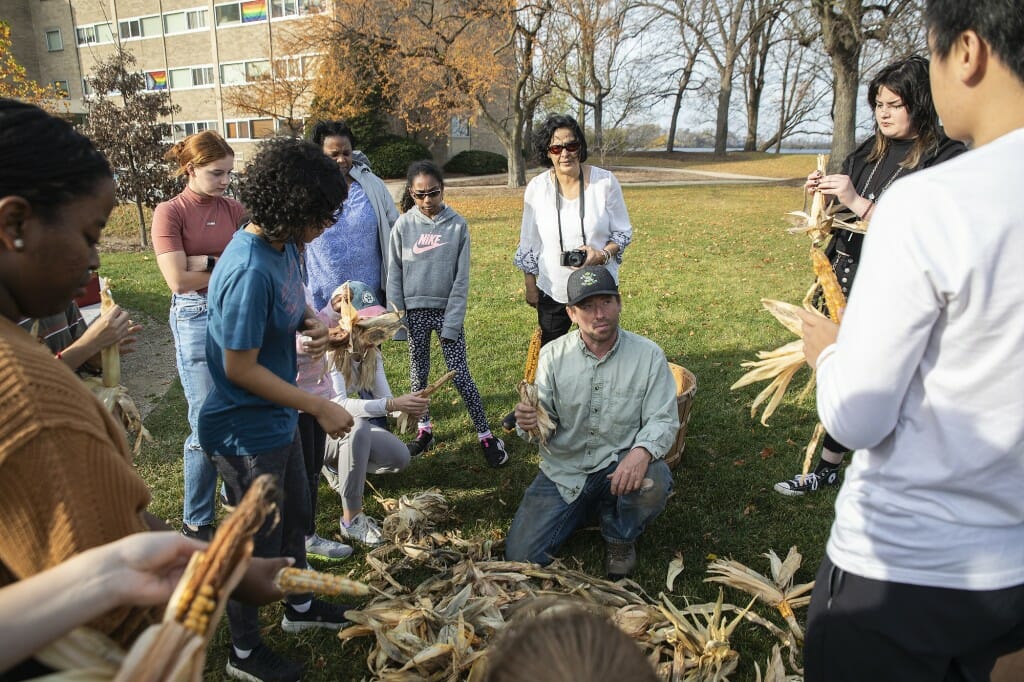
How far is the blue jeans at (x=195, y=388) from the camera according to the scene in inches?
152

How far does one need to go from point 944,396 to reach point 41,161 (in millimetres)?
1913

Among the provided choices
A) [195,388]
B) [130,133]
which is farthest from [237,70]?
[195,388]

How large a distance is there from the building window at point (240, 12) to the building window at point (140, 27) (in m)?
5.33

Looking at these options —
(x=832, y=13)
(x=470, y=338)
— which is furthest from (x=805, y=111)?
(x=470, y=338)

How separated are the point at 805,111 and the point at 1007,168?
59.8 meters

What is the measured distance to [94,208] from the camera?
1378mm

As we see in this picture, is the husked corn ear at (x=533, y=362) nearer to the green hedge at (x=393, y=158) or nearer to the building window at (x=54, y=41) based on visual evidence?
the green hedge at (x=393, y=158)

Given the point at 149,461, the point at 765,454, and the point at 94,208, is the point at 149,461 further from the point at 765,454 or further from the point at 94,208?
the point at 765,454

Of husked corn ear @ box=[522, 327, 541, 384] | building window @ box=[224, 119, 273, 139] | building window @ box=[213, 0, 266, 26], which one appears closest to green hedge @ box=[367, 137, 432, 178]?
building window @ box=[224, 119, 273, 139]

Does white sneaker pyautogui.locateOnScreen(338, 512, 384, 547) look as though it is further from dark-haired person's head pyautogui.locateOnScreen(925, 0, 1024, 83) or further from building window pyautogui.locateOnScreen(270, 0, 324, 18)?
building window pyautogui.locateOnScreen(270, 0, 324, 18)

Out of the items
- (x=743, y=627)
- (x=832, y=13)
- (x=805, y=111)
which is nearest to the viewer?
(x=743, y=627)

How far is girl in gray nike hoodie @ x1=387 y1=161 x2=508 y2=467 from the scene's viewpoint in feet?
17.2

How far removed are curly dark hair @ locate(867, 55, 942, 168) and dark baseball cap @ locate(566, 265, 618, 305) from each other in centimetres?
184

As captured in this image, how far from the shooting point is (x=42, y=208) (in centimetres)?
128
